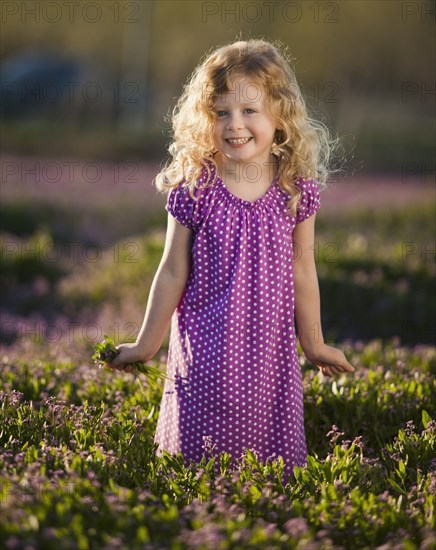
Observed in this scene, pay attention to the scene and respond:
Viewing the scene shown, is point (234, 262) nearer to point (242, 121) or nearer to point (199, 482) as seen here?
point (242, 121)

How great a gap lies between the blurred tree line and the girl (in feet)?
76.9

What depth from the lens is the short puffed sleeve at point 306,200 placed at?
3.95 metres

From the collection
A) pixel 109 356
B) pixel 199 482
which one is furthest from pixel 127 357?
pixel 199 482

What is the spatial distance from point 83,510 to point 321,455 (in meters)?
1.90

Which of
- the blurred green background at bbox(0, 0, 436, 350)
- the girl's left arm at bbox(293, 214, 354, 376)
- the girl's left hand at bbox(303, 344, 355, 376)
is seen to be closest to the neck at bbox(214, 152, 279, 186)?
the girl's left arm at bbox(293, 214, 354, 376)

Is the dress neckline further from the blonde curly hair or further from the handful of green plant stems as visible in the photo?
the handful of green plant stems

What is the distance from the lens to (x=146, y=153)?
24.7 meters

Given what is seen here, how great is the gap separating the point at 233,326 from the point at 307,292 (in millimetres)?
473

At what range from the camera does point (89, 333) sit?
7629 mm

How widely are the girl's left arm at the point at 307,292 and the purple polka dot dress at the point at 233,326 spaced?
4.1 inches

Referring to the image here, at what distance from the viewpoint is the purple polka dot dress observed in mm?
3797

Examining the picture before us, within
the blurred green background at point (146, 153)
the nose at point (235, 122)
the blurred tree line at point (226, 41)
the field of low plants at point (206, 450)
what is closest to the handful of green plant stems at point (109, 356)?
the field of low plants at point (206, 450)

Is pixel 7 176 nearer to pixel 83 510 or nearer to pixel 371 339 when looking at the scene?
pixel 371 339

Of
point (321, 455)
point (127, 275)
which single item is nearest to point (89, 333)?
point (127, 275)
